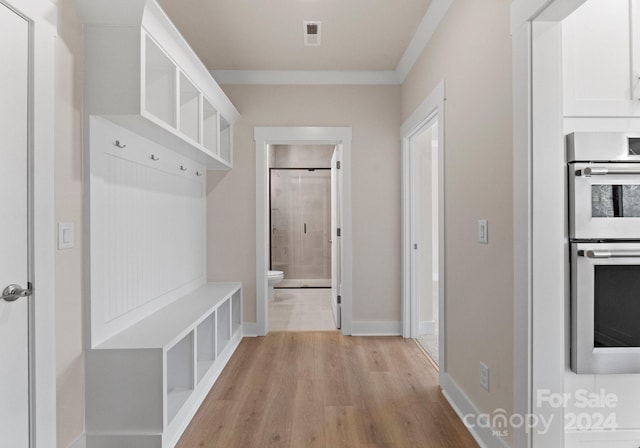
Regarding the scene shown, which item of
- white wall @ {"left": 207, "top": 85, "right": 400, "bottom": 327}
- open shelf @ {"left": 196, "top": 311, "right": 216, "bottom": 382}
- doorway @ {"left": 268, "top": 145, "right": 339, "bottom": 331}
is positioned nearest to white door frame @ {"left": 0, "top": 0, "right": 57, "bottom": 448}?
open shelf @ {"left": 196, "top": 311, "right": 216, "bottom": 382}

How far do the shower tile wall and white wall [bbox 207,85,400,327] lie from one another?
288 cm

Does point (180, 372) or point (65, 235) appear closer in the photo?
point (65, 235)

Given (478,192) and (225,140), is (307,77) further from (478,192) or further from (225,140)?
(478,192)

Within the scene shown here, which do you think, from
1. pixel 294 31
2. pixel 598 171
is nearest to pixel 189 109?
pixel 294 31

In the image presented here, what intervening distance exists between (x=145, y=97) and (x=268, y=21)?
4.31 feet

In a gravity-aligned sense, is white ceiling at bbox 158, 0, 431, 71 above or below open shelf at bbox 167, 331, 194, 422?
above

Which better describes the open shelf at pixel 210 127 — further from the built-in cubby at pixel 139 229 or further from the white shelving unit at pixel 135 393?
the white shelving unit at pixel 135 393

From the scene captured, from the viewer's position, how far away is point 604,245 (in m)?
1.50

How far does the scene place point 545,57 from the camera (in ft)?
5.00

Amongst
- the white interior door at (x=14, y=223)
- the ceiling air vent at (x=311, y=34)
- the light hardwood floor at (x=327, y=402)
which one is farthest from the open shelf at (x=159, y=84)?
the light hardwood floor at (x=327, y=402)

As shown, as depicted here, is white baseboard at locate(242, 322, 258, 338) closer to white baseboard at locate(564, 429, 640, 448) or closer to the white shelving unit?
the white shelving unit

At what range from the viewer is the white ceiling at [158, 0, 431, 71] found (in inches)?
103

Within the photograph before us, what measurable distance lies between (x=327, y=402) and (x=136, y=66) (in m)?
2.21

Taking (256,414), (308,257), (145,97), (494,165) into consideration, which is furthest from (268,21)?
(308,257)
